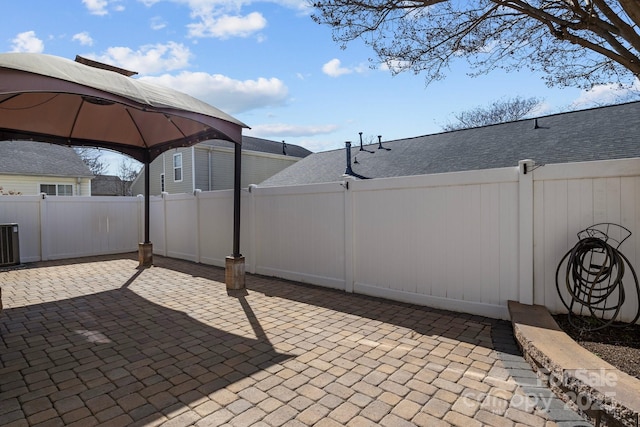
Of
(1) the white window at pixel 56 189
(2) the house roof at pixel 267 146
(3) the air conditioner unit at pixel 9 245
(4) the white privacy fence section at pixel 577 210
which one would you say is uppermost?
(2) the house roof at pixel 267 146

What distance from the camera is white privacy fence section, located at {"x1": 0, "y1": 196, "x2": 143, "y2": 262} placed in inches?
330

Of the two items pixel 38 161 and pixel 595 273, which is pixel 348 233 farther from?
pixel 38 161

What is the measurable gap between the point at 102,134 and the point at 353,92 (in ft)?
16.9

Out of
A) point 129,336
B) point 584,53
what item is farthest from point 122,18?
point 584,53

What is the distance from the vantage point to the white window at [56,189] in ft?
47.5

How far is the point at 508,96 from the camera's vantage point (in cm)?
2198

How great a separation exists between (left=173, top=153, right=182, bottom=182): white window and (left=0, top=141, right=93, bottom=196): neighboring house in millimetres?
3564

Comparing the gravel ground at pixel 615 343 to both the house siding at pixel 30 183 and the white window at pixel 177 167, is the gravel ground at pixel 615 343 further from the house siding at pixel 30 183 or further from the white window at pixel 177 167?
the house siding at pixel 30 183

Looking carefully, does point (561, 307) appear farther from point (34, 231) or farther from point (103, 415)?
point (34, 231)

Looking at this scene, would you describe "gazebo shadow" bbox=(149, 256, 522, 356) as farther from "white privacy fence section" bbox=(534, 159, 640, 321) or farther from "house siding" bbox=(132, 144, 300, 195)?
"house siding" bbox=(132, 144, 300, 195)

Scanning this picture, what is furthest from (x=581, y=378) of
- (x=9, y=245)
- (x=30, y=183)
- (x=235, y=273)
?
(x=30, y=183)

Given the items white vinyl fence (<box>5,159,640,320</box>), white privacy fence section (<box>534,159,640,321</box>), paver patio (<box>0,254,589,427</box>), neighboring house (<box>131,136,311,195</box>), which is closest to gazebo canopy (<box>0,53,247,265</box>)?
white vinyl fence (<box>5,159,640,320</box>)

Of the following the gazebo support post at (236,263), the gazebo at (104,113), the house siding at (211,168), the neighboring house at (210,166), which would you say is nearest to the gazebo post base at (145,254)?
the gazebo at (104,113)

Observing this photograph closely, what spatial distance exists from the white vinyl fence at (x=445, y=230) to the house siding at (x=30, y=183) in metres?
11.7
